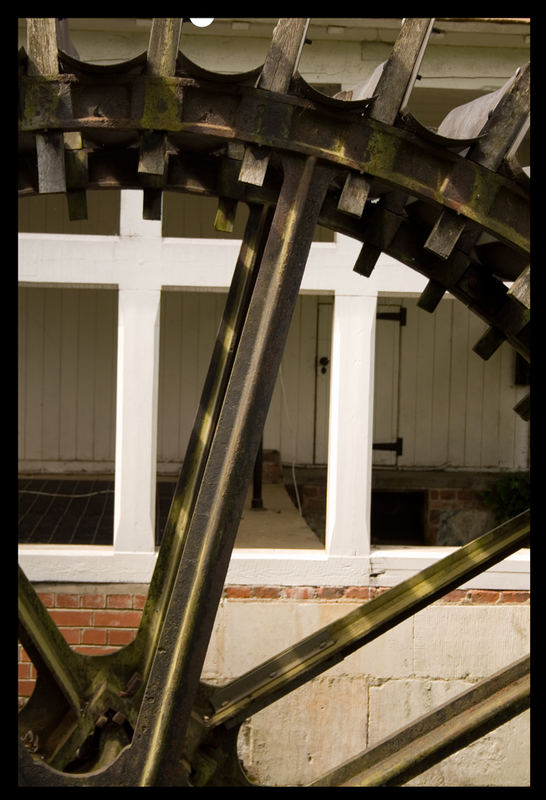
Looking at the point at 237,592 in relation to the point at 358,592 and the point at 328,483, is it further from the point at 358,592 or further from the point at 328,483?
the point at 328,483

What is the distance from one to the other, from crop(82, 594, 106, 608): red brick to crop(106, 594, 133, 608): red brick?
0.03 meters

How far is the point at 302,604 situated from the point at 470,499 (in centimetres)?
358

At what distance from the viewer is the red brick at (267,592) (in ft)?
20.0

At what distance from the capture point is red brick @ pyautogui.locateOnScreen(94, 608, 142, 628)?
235 inches

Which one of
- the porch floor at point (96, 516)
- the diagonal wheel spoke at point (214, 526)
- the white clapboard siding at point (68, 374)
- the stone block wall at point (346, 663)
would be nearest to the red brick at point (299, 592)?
the stone block wall at point (346, 663)

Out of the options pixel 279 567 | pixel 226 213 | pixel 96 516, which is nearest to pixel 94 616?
pixel 279 567

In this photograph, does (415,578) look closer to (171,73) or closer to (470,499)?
(171,73)

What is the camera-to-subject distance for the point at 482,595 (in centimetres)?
625

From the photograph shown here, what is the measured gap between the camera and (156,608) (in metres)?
3.15

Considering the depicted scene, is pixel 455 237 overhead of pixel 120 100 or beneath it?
beneath

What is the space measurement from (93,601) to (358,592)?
1678mm

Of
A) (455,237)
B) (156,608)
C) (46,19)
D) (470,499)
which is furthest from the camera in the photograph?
(470,499)
